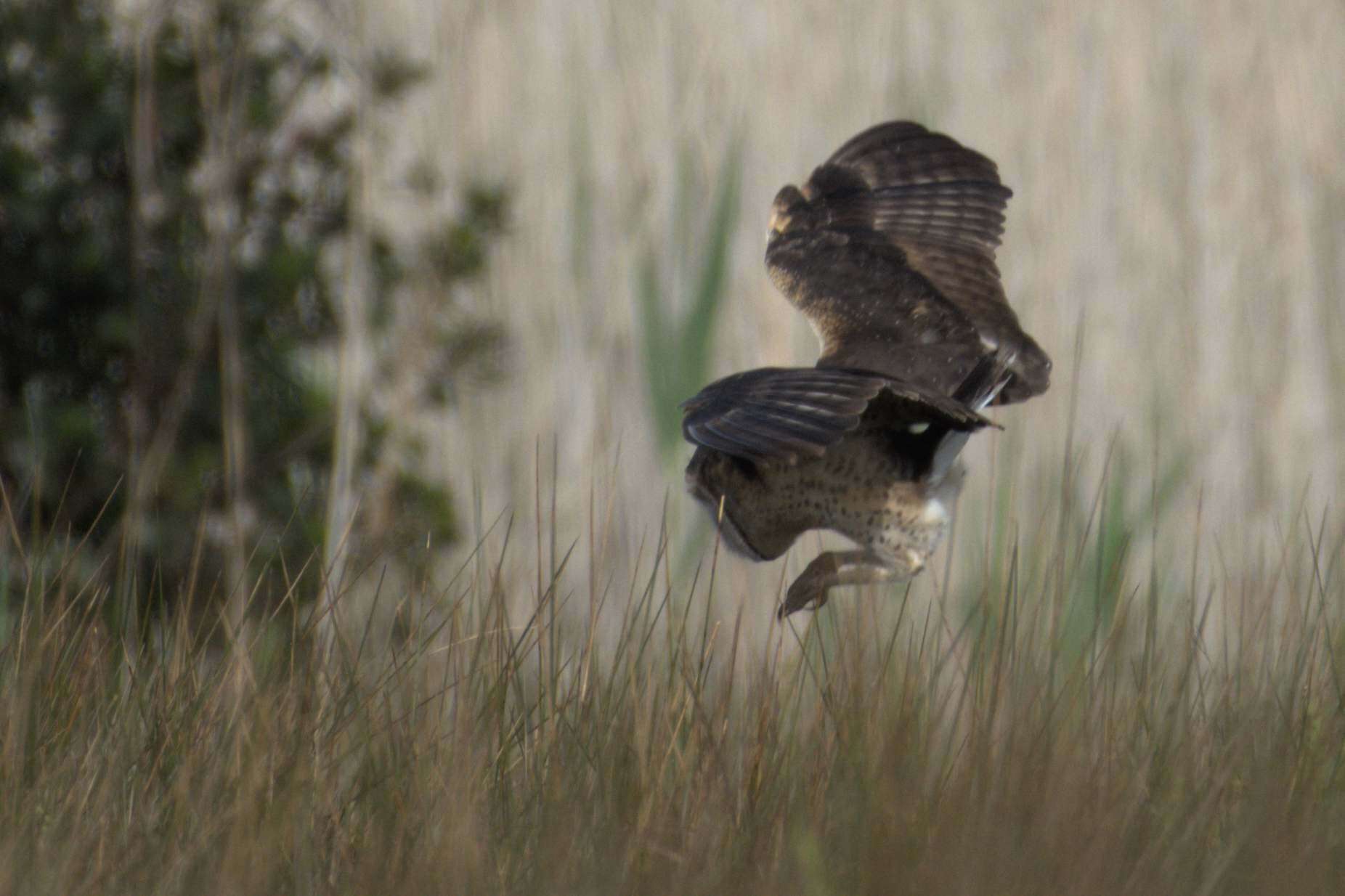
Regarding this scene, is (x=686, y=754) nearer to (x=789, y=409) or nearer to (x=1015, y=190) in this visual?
(x=789, y=409)

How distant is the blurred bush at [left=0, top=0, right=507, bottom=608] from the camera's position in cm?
428

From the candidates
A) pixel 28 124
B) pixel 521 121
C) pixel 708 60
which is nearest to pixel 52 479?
pixel 28 124

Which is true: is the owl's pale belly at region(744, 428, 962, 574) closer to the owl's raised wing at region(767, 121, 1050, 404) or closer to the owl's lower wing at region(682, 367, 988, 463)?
the owl's raised wing at region(767, 121, 1050, 404)

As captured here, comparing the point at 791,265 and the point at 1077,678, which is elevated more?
the point at 791,265

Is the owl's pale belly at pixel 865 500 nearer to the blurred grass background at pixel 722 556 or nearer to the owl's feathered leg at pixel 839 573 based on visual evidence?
the owl's feathered leg at pixel 839 573

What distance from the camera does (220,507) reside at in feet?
15.2

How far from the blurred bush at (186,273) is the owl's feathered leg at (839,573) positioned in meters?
1.71

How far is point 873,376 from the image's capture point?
95.1 inches

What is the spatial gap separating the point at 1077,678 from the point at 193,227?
9.18ft

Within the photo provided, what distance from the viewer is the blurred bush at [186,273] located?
4.28 m

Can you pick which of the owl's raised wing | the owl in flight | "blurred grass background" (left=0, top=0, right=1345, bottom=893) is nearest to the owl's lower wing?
the owl in flight

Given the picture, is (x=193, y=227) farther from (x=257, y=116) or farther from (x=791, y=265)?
(x=791, y=265)

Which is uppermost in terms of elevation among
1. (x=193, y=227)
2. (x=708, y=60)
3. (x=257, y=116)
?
(x=708, y=60)

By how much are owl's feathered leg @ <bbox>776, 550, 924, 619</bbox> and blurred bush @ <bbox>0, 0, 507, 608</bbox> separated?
1711 mm
